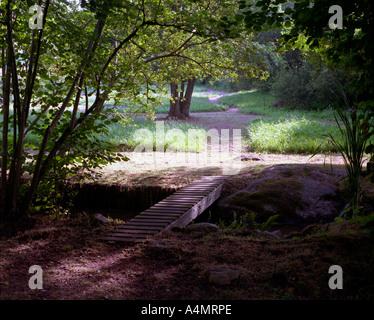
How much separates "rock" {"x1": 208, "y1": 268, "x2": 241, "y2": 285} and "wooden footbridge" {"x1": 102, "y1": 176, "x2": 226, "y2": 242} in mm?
1340

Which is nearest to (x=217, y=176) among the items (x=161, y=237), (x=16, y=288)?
(x=161, y=237)

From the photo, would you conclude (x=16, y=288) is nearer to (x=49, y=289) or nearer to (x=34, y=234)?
(x=49, y=289)

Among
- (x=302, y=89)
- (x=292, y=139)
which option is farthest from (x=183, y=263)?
(x=302, y=89)

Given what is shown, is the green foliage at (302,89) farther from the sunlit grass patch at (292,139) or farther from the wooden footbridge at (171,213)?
the wooden footbridge at (171,213)

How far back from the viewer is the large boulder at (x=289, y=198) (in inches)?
240

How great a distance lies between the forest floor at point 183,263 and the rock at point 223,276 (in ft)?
0.08

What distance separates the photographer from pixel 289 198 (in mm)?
6277

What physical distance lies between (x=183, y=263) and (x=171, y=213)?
1662 mm

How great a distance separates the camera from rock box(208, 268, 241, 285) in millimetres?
2871

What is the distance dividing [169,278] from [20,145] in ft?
8.37
